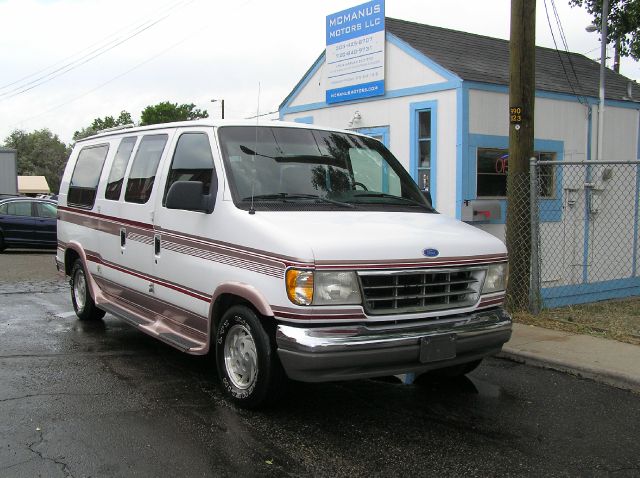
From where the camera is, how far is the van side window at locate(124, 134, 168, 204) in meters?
5.84

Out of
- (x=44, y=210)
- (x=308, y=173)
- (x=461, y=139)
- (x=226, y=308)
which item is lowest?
(x=226, y=308)

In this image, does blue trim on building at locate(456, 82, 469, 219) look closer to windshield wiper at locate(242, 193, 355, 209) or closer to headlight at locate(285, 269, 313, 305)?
windshield wiper at locate(242, 193, 355, 209)

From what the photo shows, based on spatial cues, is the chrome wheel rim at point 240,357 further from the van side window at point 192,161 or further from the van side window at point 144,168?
the van side window at point 144,168

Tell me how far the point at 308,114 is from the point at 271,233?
760cm

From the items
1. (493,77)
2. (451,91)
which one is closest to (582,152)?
(493,77)

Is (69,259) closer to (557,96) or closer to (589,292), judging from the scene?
(589,292)

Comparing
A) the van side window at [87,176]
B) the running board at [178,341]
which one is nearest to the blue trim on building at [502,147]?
the van side window at [87,176]

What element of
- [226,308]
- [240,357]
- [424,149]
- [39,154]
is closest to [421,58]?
[424,149]

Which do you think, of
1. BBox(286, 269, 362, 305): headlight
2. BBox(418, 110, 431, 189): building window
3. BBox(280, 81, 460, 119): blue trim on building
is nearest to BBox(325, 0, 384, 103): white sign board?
BBox(280, 81, 460, 119): blue trim on building

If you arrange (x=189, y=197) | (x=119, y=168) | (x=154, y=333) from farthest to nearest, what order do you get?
1. (x=119, y=168)
2. (x=154, y=333)
3. (x=189, y=197)

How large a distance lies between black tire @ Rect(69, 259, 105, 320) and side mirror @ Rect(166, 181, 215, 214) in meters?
3.09

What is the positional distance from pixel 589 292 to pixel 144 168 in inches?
269

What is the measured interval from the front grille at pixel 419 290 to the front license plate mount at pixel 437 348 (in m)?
0.21

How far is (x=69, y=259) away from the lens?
7.89m
